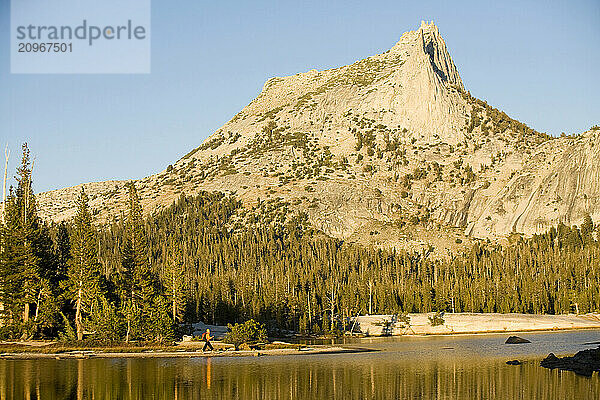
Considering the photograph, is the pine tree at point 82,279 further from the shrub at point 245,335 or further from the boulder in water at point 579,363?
the boulder in water at point 579,363

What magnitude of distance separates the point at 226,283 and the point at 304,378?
86.1m

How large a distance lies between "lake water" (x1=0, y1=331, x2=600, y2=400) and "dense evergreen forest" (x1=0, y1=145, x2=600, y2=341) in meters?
Result: 18.2

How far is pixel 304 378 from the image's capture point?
2734 inches

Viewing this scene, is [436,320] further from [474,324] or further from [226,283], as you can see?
[226,283]

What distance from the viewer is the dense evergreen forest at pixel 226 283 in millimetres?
99750

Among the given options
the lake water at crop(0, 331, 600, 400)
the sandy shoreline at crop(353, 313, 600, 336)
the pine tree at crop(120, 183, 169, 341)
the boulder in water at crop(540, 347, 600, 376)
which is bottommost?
the sandy shoreline at crop(353, 313, 600, 336)

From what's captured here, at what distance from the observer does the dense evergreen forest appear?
99.8 meters

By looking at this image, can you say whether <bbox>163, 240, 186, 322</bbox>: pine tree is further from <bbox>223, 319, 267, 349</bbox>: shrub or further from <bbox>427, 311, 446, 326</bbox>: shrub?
Answer: <bbox>427, 311, 446, 326</bbox>: shrub

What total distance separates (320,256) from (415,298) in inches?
1663

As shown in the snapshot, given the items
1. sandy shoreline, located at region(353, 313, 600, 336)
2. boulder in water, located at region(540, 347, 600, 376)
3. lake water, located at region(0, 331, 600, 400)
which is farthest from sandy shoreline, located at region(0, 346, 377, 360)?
sandy shoreline, located at region(353, 313, 600, 336)

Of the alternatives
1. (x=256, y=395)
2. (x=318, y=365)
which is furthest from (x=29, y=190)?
(x=256, y=395)

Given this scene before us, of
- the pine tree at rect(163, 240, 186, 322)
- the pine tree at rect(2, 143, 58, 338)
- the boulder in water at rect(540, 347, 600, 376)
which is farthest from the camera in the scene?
the pine tree at rect(163, 240, 186, 322)

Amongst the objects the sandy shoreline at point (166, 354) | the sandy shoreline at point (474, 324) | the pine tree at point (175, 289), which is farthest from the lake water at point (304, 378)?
the sandy shoreline at point (474, 324)

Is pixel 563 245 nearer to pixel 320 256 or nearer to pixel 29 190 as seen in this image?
pixel 320 256
